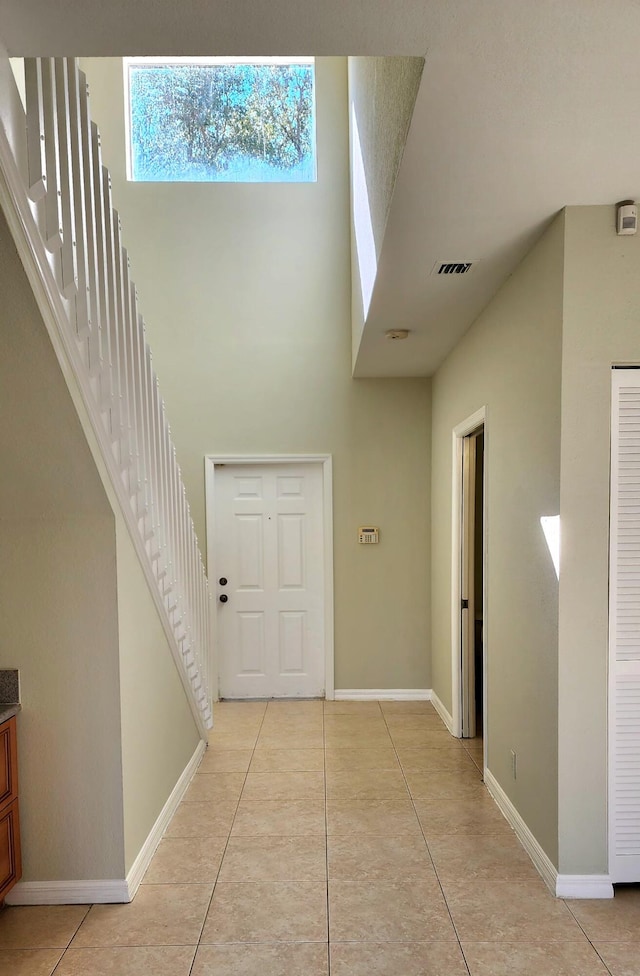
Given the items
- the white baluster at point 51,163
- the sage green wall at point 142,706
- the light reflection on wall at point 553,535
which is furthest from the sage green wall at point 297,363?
the white baluster at point 51,163

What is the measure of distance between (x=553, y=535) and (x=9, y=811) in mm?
2338

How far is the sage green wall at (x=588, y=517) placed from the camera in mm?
2566

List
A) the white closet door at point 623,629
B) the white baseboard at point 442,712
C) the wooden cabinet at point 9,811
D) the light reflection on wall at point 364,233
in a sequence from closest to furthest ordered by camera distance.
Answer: the wooden cabinet at point 9,811 → the white closet door at point 623,629 → the light reflection on wall at point 364,233 → the white baseboard at point 442,712

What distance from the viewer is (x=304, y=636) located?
549 cm

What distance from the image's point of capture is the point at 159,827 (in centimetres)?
316

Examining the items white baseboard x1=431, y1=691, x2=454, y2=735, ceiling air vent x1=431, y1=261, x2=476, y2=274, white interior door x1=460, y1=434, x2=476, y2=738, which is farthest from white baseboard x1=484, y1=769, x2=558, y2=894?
ceiling air vent x1=431, y1=261, x2=476, y2=274

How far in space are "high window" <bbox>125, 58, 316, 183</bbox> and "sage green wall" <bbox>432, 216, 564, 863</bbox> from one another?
2445mm

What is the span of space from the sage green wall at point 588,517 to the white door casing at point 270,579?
3.00 meters

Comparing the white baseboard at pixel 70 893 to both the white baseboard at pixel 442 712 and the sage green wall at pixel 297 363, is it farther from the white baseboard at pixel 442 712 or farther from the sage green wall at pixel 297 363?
the sage green wall at pixel 297 363

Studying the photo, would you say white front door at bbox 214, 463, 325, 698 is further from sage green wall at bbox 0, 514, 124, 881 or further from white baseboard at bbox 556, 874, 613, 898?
white baseboard at bbox 556, 874, 613, 898

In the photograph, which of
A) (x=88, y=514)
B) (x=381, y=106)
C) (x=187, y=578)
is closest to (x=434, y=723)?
(x=187, y=578)

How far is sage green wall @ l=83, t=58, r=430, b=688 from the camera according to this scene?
209 inches

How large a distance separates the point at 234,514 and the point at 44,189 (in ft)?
12.4

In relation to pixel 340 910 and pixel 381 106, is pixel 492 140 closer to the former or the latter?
pixel 381 106
